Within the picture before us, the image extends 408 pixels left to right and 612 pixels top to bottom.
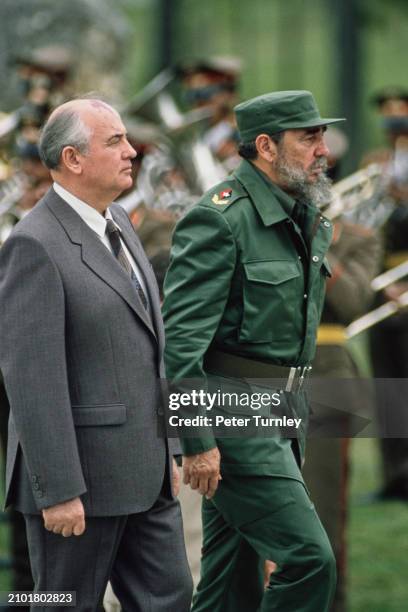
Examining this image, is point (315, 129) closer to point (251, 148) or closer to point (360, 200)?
point (251, 148)

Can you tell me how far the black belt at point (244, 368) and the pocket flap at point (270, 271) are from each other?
0.26m

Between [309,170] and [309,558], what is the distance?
48.3 inches

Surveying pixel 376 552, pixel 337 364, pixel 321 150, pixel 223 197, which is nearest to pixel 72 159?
pixel 223 197

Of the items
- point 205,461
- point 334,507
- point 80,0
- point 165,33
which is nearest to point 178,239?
point 205,461

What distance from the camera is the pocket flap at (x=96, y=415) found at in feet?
14.5

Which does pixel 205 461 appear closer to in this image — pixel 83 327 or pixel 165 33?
pixel 83 327

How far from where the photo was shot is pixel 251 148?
16.5 ft

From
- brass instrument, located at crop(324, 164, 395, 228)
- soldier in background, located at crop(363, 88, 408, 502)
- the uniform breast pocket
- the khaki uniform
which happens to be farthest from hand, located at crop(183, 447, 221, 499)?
soldier in background, located at crop(363, 88, 408, 502)

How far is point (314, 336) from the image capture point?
195 inches

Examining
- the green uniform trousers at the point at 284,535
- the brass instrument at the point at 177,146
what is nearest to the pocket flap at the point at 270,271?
the green uniform trousers at the point at 284,535

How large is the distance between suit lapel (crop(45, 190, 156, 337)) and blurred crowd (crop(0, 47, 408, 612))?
100cm

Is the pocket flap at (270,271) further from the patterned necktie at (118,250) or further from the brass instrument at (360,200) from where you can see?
the brass instrument at (360,200)

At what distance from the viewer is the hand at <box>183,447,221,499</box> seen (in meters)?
4.61

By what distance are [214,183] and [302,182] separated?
374 cm
